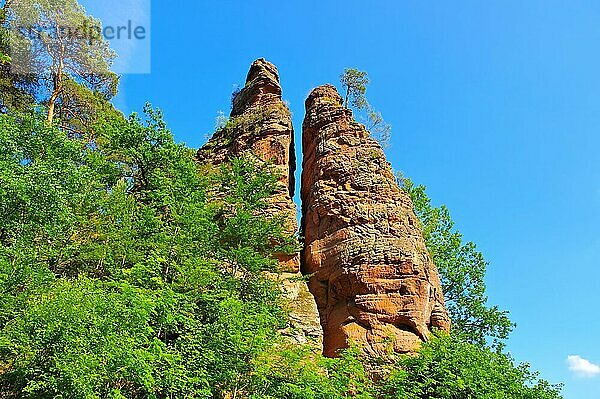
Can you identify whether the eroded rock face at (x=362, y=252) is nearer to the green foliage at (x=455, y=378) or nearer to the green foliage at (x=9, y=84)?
the green foliage at (x=455, y=378)

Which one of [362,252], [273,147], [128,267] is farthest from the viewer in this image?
[273,147]

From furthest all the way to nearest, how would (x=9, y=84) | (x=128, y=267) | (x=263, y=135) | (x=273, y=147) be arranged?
1. (x=263, y=135)
2. (x=273, y=147)
3. (x=9, y=84)
4. (x=128, y=267)

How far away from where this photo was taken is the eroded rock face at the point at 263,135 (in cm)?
2408

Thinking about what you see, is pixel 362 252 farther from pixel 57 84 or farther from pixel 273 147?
pixel 57 84

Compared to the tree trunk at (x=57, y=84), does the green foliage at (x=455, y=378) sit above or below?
below

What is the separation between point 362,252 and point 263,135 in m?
8.84

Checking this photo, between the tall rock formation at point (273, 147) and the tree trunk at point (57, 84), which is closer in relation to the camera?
the tall rock formation at point (273, 147)

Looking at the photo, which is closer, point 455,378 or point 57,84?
point 455,378

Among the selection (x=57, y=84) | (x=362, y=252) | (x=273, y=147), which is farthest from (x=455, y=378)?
(x=57, y=84)

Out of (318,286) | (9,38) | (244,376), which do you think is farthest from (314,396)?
(9,38)

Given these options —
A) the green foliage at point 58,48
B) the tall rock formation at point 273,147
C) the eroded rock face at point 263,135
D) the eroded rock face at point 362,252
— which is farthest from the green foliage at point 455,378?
the green foliage at point 58,48

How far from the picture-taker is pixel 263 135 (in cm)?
2602

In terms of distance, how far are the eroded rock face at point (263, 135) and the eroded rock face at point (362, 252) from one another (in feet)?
5.14

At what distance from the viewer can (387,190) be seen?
23531 mm
